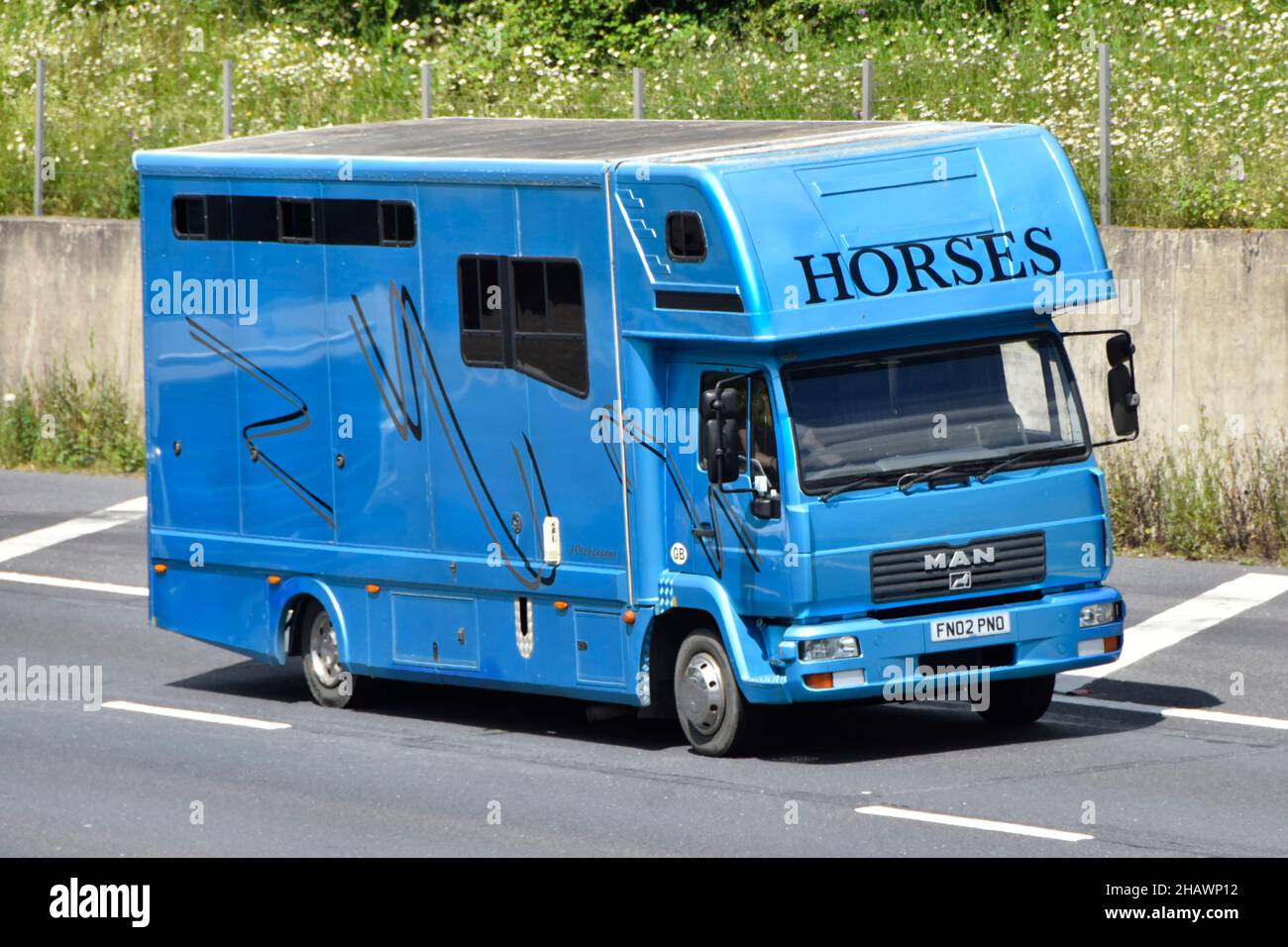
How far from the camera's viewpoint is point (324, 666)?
1530cm

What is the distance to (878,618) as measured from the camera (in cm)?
1250

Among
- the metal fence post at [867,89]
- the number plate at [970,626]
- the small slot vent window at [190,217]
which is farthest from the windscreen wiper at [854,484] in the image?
the metal fence post at [867,89]

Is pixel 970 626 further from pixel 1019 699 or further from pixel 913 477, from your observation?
pixel 1019 699

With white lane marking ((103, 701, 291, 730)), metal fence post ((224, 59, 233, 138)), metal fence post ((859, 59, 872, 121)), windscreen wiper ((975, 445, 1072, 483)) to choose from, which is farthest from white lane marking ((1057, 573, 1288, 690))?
metal fence post ((224, 59, 233, 138))

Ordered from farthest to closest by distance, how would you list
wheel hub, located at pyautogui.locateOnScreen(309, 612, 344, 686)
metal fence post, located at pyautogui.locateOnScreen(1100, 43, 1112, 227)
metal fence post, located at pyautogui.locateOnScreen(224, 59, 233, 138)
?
metal fence post, located at pyautogui.locateOnScreen(224, 59, 233, 138), metal fence post, located at pyautogui.locateOnScreen(1100, 43, 1112, 227), wheel hub, located at pyautogui.locateOnScreen(309, 612, 344, 686)

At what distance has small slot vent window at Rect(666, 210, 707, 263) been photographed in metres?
12.3

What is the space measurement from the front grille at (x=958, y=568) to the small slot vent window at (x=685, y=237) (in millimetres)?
1713

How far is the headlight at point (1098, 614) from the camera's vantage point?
12906mm

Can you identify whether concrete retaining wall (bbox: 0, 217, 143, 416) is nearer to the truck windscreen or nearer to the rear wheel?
the rear wheel

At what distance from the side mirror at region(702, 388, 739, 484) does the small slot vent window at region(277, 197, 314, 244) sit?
3.33 m

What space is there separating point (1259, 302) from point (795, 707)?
725 cm

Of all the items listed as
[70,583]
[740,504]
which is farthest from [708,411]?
[70,583]
